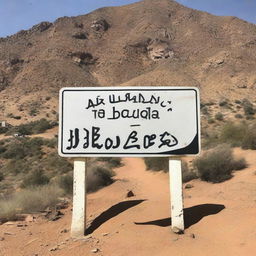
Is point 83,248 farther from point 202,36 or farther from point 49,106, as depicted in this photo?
point 202,36

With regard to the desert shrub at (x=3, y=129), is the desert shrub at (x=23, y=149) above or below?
below

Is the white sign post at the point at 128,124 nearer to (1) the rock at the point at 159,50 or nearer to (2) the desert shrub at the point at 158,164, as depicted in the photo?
(2) the desert shrub at the point at 158,164

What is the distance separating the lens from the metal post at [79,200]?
6707 mm

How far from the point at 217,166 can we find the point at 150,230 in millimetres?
5461

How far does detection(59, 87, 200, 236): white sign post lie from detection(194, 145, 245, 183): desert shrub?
4.69 metres

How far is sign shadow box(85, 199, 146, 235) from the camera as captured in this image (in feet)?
23.3

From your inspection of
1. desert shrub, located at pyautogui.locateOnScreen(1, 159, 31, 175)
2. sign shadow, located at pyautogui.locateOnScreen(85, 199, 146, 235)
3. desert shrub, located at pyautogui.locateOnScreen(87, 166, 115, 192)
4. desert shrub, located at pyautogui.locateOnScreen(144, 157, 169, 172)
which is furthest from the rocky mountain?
sign shadow, located at pyautogui.locateOnScreen(85, 199, 146, 235)

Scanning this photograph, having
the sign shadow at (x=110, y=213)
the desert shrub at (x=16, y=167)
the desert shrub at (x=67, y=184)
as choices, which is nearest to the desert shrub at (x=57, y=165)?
the desert shrub at (x=16, y=167)

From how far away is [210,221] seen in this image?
651 centimetres

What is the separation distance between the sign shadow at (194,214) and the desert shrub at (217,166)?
361 cm

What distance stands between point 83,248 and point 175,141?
2236mm

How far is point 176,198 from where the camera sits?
6.49 meters

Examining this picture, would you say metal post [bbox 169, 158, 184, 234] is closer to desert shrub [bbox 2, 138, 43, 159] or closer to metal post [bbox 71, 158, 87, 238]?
metal post [bbox 71, 158, 87, 238]

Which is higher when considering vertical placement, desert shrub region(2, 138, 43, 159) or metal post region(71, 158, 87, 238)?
desert shrub region(2, 138, 43, 159)
